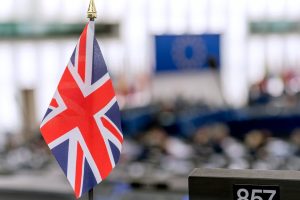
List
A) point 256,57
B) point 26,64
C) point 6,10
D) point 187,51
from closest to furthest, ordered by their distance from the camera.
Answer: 1. point 187,51
2. point 6,10
3. point 26,64
4. point 256,57

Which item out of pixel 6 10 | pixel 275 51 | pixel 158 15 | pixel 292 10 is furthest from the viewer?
pixel 275 51

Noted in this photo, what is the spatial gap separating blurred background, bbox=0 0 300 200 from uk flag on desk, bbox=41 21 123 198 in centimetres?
284

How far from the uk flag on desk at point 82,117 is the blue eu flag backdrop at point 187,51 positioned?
44.5ft

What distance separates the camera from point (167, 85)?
688 inches

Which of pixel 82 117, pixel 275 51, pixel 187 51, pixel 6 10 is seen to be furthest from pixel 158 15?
pixel 82 117

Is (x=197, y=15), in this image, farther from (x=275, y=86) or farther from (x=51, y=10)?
(x=275, y=86)

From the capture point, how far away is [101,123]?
2928 millimetres

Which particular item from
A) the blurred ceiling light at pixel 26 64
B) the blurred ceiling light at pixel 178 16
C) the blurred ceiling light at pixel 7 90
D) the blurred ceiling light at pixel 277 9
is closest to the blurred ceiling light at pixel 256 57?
the blurred ceiling light at pixel 277 9

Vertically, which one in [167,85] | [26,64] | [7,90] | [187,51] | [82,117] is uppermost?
[82,117]

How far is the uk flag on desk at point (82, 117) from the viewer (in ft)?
9.52

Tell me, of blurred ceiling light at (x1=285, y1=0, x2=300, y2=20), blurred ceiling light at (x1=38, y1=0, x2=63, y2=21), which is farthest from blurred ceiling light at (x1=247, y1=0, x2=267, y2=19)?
blurred ceiling light at (x1=38, y1=0, x2=63, y2=21)

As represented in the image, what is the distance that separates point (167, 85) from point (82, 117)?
14582 mm

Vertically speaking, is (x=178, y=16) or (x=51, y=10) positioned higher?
(x=51, y=10)

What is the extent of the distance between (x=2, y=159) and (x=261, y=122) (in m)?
6.92
